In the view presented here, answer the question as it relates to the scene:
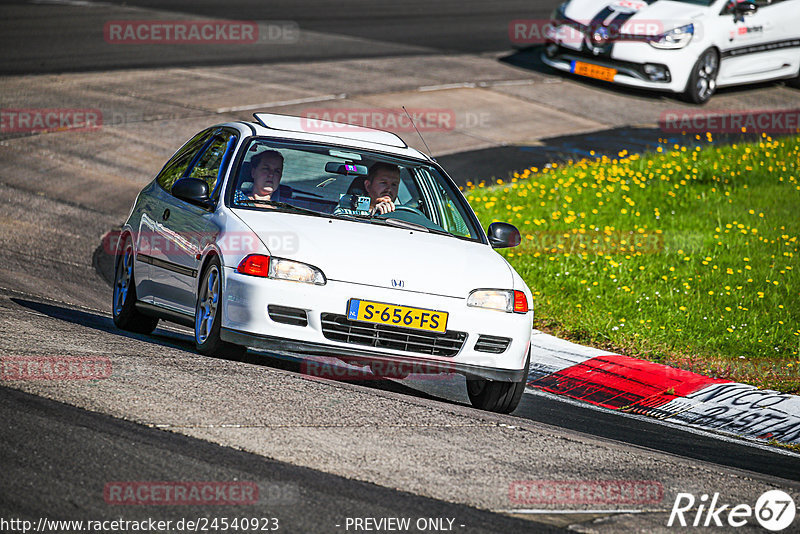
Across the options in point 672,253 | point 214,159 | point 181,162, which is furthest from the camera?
point 672,253

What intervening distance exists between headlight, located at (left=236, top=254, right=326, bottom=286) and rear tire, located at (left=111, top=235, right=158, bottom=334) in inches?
74.8

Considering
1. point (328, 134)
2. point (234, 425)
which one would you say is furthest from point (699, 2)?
point (234, 425)

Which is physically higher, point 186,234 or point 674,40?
point 674,40

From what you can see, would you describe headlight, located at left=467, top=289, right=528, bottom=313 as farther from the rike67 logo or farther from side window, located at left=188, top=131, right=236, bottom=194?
side window, located at left=188, top=131, right=236, bottom=194

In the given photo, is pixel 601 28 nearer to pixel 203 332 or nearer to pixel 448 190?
pixel 448 190

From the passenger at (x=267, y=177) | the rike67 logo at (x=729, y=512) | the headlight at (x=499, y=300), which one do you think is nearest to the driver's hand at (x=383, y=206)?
the passenger at (x=267, y=177)

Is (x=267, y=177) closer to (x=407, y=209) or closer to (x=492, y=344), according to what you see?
Answer: (x=407, y=209)

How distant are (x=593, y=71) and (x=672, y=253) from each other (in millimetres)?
8484

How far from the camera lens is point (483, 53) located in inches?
895

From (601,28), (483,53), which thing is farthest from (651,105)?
(483,53)

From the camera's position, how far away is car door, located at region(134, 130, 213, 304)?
25.3 ft

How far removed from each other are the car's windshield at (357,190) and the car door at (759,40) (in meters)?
12.7

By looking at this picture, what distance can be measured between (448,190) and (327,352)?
6.41 ft

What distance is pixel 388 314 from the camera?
250 inches
